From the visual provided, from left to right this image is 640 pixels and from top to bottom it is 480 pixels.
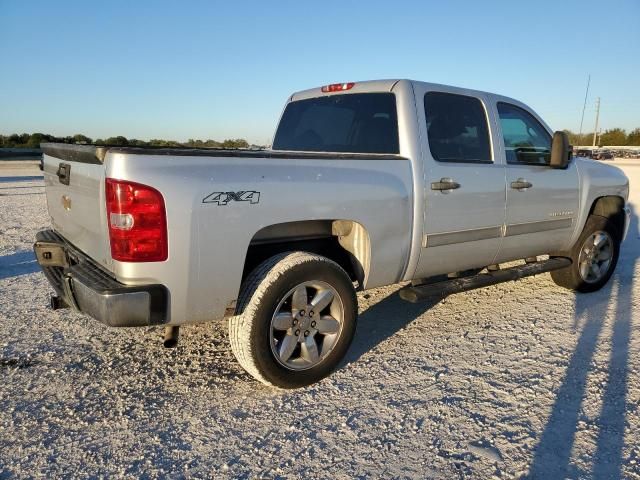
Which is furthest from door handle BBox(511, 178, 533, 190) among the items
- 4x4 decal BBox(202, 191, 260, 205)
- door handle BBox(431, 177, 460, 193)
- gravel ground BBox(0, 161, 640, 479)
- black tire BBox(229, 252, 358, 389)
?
4x4 decal BBox(202, 191, 260, 205)

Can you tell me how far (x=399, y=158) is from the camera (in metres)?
3.54

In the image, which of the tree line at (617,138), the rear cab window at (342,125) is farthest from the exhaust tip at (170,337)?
the tree line at (617,138)

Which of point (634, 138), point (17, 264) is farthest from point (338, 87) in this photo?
point (634, 138)

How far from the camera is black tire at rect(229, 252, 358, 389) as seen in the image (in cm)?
291

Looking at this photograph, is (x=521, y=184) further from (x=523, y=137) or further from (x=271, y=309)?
(x=271, y=309)

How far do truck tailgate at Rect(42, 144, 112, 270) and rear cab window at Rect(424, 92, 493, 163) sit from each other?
2362mm

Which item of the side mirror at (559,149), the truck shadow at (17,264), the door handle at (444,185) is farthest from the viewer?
the truck shadow at (17,264)

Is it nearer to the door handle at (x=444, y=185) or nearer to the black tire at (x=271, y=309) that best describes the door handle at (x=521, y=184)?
the door handle at (x=444, y=185)

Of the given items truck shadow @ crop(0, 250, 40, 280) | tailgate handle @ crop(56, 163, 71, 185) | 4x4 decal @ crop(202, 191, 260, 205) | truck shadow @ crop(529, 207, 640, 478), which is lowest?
truck shadow @ crop(0, 250, 40, 280)

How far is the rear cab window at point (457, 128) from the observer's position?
152 inches

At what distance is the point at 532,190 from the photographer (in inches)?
172

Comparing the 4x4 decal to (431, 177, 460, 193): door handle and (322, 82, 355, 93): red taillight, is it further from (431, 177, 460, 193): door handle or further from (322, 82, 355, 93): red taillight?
(322, 82, 355, 93): red taillight

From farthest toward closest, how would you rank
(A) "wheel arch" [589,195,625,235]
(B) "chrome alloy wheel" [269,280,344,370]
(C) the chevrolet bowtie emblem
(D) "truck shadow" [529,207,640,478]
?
(A) "wheel arch" [589,195,625,235]
(C) the chevrolet bowtie emblem
(B) "chrome alloy wheel" [269,280,344,370]
(D) "truck shadow" [529,207,640,478]

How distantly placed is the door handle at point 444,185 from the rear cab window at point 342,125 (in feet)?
1.27
